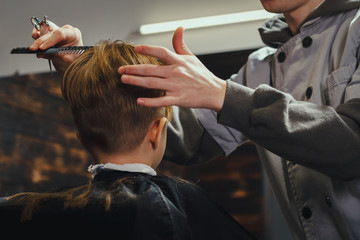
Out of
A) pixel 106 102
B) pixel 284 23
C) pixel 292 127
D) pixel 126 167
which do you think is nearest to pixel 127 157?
pixel 126 167

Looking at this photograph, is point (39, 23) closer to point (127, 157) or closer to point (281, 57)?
point (127, 157)

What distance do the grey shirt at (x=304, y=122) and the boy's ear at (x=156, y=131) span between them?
169 mm

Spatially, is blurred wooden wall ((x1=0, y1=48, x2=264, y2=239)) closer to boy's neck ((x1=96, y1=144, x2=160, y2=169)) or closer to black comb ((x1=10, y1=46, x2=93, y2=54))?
black comb ((x1=10, y1=46, x2=93, y2=54))

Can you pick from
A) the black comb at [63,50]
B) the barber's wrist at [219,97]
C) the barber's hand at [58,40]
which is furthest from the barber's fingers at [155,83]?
the barber's hand at [58,40]

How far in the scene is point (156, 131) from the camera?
1.18 metres

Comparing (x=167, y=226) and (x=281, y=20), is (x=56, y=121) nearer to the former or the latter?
(x=281, y=20)

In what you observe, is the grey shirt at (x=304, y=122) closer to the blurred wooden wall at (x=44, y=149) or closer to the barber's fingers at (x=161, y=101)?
the barber's fingers at (x=161, y=101)

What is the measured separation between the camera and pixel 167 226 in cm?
100

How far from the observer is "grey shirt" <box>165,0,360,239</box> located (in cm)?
105

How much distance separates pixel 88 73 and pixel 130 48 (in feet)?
0.45

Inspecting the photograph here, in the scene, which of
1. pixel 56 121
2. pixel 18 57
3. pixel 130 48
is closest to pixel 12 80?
pixel 18 57

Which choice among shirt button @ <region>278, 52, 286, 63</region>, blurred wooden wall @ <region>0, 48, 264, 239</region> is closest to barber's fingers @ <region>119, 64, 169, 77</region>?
shirt button @ <region>278, 52, 286, 63</region>

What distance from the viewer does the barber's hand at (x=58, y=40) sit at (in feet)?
4.34

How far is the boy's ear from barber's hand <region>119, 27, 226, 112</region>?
207mm
